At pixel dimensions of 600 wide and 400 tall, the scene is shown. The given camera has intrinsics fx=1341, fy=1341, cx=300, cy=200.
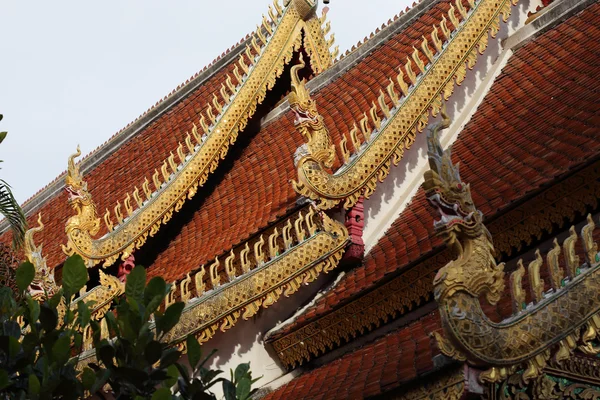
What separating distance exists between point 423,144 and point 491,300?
389 centimetres

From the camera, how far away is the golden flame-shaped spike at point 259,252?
8.78 metres

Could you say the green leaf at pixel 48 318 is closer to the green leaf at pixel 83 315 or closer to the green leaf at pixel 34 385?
the green leaf at pixel 83 315

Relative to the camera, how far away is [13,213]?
8.88 meters

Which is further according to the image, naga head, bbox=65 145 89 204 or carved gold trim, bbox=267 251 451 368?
naga head, bbox=65 145 89 204

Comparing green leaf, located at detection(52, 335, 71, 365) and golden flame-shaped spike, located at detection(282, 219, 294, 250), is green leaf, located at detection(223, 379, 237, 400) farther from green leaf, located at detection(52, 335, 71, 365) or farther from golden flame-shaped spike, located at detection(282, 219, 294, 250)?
golden flame-shaped spike, located at detection(282, 219, 294, 250)

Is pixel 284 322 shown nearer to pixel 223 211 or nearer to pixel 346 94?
pixel 223 211

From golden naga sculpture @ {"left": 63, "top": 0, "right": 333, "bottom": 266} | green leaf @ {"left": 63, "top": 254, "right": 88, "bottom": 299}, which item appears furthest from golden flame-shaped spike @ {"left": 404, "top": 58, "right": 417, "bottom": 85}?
green leaf @ {"left": 63, "top": 254, "right": 88, "bottom": 299}

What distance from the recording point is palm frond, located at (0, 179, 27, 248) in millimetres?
8539

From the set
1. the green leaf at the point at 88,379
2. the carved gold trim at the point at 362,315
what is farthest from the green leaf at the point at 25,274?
the carved gold trim at the point at 362,315

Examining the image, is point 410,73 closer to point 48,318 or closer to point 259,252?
point 259,252

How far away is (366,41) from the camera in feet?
39.8

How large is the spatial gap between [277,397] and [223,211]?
124 inches

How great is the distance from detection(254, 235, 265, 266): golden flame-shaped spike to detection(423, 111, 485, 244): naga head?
303 cm

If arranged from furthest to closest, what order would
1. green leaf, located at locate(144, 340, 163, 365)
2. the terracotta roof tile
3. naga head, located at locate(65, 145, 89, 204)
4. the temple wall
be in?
1. naga head, located at locate(65, 145, 89, 204)
2. the temple wall
3. the terracotta roof tile
4. green leaf, located at locate(144, 340, 163, 365)
